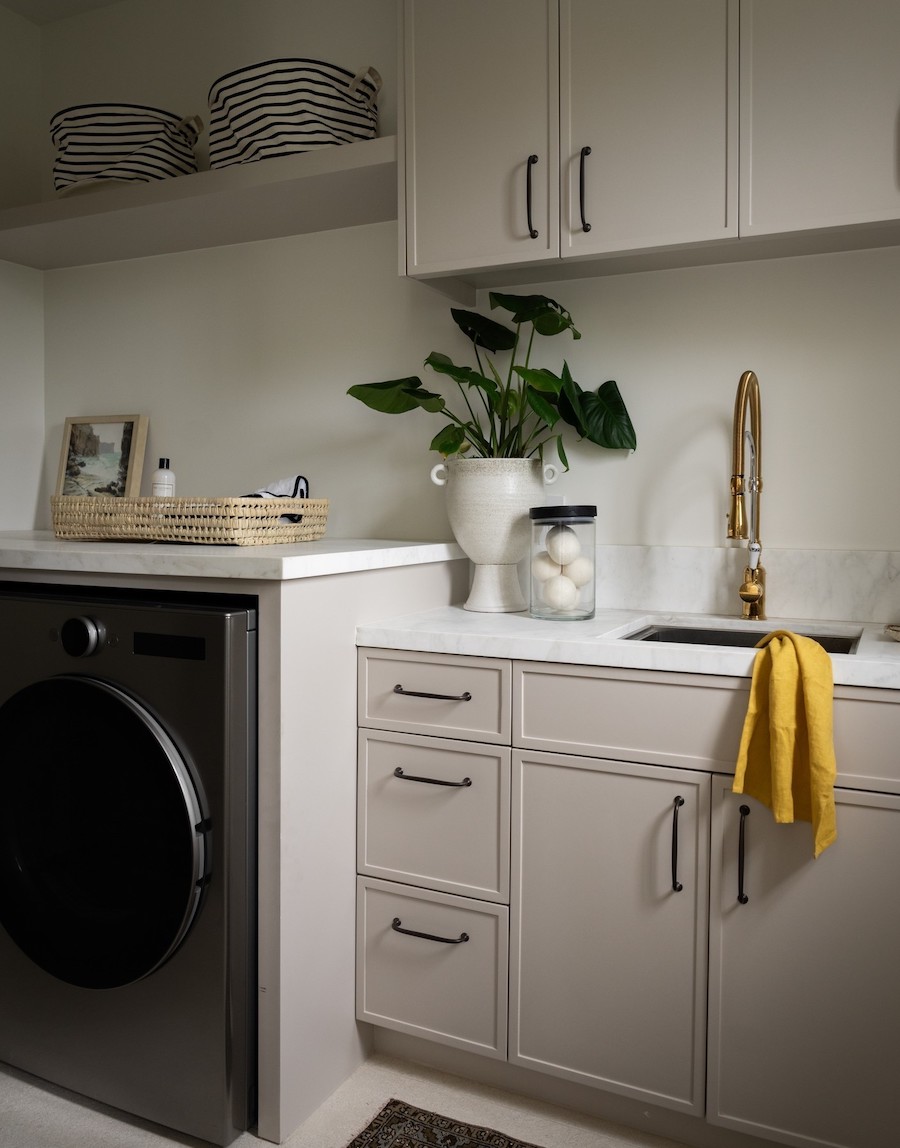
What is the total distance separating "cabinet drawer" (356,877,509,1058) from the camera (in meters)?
1.74

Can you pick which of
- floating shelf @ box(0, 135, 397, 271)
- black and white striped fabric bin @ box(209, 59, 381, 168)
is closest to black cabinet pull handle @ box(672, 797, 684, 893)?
floating shelf @ box(0, 135, 397, 271)

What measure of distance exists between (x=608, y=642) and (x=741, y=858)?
0.41m

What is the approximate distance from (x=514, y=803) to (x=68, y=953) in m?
0.89

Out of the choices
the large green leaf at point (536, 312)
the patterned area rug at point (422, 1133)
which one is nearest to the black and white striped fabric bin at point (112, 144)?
the large green leaf at point (536, 312)

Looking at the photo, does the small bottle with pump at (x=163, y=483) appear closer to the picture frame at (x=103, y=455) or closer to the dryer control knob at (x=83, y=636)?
the picture frame at (x=103, y=455)

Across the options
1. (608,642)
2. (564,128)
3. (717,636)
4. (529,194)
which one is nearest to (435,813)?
(608,642)

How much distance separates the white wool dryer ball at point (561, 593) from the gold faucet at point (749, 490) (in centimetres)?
33

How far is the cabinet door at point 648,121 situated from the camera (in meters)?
1.69

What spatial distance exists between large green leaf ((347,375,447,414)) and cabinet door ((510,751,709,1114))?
2.64ft

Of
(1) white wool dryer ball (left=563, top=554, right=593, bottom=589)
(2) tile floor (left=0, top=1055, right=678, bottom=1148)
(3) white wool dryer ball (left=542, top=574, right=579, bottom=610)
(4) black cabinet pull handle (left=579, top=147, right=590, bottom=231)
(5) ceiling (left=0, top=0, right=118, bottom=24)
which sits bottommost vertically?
(2) tile floor (left=0, top=1055, right=678, bottom=1148)

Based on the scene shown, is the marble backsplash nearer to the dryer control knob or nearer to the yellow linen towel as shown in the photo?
the yellow linen towel

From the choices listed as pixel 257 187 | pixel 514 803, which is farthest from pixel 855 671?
pixel 257 187

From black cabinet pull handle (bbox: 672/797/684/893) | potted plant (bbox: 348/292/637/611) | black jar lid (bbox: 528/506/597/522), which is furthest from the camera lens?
potted plant (bbox: 348/292/637/611)

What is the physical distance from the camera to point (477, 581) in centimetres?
207
